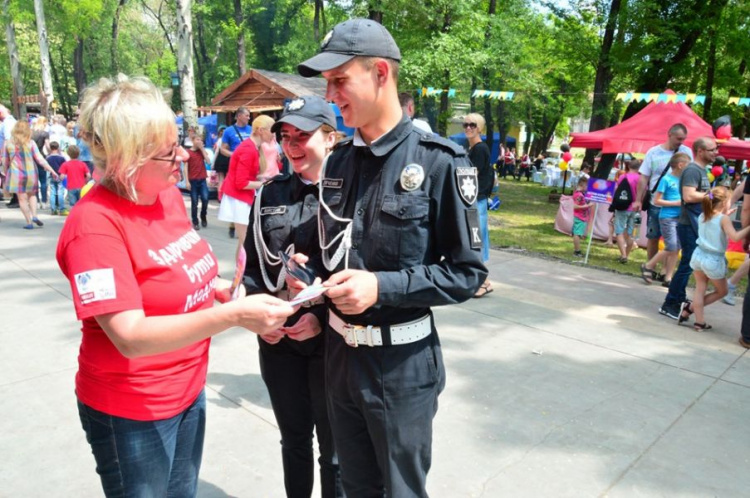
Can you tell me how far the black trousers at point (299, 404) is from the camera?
2328 mm

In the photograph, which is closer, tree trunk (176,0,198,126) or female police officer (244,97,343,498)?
female police officer (244,97,343,498)

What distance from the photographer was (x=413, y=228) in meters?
1.71

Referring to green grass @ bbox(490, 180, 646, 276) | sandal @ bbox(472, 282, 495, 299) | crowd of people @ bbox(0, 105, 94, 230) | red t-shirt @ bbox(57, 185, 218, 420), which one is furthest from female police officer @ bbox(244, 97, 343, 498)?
crowd of people @ bbox(0, 105, 94, 230)

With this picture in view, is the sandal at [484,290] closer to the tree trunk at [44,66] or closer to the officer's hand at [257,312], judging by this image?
the officer's hand at [257,312]

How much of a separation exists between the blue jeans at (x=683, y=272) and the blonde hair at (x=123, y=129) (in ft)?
18.4

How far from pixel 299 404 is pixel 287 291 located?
0.51 m

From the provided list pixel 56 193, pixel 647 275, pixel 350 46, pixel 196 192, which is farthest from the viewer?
pixel 56 193

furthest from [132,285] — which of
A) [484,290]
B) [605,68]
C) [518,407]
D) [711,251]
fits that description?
[605,68]

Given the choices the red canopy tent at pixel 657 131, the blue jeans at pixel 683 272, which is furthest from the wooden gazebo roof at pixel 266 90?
the blue jeans at pixel 683 272

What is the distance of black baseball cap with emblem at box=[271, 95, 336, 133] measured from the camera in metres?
2.36

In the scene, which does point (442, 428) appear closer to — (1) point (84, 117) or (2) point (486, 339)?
(2) point (486, 339)

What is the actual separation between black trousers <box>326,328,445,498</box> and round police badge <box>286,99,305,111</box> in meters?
1.09

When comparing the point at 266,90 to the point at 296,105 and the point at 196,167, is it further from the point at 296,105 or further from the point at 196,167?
the point at 296,105

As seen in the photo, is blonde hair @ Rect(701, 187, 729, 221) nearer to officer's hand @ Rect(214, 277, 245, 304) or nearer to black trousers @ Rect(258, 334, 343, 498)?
black trousers @ Rect(258, 334, 343, 498)
